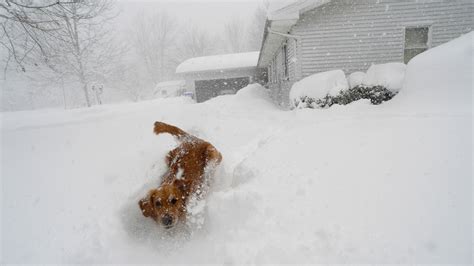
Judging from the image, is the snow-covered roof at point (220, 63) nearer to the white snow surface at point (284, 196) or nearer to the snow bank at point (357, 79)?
the snow bank at point (357, 79)

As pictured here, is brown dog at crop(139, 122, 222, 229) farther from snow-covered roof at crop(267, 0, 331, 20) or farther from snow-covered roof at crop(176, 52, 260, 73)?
snow-covered roof at crop(176, 52, 260, 73)

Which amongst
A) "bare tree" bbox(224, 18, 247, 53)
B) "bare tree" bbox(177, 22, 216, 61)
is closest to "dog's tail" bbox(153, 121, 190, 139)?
"bare tree" bbox(177, 22, 216, 61)

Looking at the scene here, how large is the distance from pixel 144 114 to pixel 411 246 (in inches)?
240

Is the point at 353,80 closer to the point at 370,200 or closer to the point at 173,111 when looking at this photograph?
the point at 173,111

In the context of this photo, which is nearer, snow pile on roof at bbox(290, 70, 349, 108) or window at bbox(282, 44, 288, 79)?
snow pile on roof at bbox(290, 70, 349, 108)

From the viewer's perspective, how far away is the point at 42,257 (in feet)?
8.27

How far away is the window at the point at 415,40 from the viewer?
355 inches

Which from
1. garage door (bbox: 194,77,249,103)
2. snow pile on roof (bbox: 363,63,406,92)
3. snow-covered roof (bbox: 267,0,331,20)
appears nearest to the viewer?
snow pile on roof (bbox: 363,63,406,92)

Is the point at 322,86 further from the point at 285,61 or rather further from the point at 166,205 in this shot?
the point at 166,205

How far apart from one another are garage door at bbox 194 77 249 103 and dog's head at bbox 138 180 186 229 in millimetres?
18688

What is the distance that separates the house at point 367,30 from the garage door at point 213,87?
12.7 metres

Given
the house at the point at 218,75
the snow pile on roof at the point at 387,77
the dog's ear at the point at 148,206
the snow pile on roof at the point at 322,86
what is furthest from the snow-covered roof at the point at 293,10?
the house at the point at 218,75

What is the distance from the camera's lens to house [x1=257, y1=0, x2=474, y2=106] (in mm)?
8625

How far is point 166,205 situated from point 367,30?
9153 millimetres
